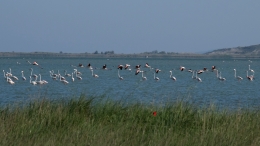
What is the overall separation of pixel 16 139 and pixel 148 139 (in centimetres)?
168

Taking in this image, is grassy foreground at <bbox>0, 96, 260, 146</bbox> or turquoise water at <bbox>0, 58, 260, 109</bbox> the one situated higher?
grassy foreground at <bbox>0, 96, 260, 146</bbox>

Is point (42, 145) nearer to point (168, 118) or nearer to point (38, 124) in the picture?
point (38, 124)

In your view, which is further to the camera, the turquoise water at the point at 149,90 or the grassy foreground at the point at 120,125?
the turquoise water at the point at 149,90

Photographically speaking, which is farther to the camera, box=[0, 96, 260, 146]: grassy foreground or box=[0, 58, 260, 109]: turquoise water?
box=[0, 58, 260, 109]: turquoise water

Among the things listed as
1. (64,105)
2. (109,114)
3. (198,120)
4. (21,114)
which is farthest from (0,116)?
(198,120)

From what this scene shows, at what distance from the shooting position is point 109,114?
8.98 m

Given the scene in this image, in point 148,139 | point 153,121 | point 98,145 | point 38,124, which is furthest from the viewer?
point 153,121

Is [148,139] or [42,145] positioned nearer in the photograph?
[42,145]

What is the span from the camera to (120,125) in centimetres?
795

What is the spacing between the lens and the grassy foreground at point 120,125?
23.0ft

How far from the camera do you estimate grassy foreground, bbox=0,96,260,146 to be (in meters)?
7.00

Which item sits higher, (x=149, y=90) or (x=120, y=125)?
(x=120, y=125)

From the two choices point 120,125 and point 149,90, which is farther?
point 149,90

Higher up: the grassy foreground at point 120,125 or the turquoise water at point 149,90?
the grassy foreground at point 120,125
